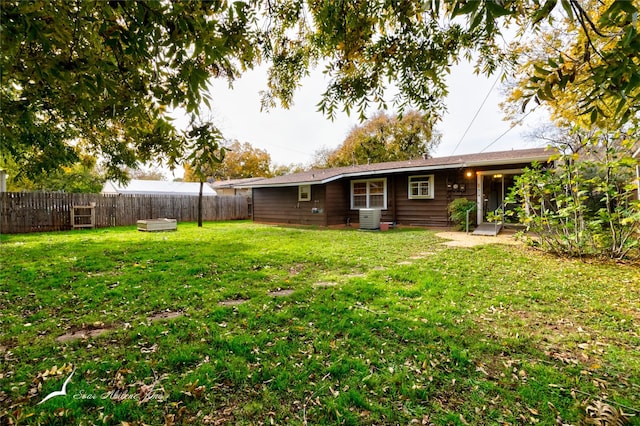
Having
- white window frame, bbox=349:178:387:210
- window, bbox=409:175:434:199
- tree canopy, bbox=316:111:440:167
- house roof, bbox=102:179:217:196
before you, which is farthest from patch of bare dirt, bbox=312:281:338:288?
tree canopy, bbox=316:111:440:167

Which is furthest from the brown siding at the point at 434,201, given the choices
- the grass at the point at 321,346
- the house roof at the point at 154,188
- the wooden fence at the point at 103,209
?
the house roof at the point at 154,188

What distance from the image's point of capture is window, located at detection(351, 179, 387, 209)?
13289 mm

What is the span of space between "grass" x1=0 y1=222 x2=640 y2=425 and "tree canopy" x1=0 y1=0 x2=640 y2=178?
174 cm

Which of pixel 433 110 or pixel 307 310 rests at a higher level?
pixel 433 110

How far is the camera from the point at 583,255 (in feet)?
19.4

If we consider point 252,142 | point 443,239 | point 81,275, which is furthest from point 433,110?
point 252,142

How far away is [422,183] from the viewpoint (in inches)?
482

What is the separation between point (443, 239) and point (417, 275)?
4653mm

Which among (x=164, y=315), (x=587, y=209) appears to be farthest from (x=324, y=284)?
(x=587, y=209)

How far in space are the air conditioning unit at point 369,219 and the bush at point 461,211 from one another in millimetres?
2923

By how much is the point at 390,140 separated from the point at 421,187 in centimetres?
1608

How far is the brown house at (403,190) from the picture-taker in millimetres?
11031

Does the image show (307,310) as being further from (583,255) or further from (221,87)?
(583,255)

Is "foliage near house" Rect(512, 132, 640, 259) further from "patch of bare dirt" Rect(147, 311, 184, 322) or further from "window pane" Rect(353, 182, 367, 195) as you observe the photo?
"window pane" Rect(353, 182, 367, 195)
